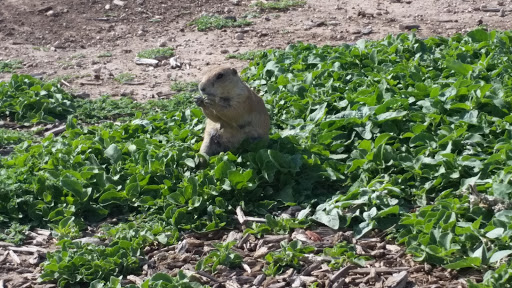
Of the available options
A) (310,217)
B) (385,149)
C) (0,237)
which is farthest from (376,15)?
(0,237)

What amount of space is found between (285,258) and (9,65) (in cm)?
626

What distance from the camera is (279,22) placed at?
1146cm

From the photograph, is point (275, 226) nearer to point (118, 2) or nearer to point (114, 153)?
point (114, 153)

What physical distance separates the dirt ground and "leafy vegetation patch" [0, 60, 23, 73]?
0.11m

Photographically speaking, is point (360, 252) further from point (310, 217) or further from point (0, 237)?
point (0, 237)

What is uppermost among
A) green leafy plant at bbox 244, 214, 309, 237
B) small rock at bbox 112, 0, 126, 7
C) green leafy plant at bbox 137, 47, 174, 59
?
green leafy plant at bbox 244, 214, 309, 237

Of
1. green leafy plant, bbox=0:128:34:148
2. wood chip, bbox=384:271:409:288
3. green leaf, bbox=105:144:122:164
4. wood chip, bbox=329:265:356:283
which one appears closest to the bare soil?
green leafy plant, bbox=0:128:34:148

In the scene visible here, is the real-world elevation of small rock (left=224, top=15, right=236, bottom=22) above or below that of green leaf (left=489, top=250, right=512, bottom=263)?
below

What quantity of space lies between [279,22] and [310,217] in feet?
21.0

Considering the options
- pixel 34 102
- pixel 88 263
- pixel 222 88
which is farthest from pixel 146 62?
pixel 88 263

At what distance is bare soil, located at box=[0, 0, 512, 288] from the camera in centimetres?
972

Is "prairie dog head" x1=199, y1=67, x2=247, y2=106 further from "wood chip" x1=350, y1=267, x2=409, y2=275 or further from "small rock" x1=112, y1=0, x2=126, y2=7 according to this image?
"small rock" x1=112, y1=0, x2=126, y2=7

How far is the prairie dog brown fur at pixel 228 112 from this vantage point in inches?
245

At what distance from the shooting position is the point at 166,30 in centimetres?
1141
